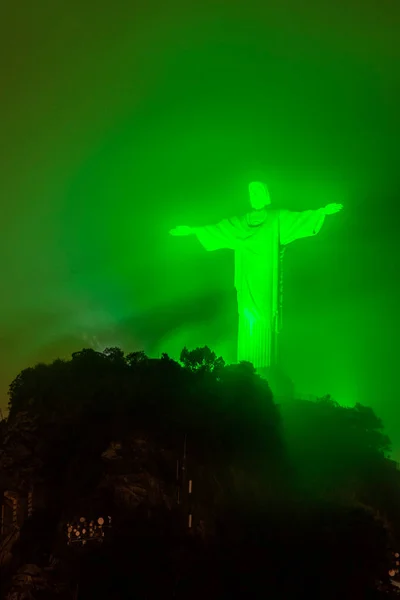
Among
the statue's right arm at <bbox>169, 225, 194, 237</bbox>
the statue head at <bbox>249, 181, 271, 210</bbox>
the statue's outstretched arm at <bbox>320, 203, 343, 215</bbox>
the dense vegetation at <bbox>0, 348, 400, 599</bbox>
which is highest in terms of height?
the statue head at <bbox>249, 181, 271, 210</bbox>

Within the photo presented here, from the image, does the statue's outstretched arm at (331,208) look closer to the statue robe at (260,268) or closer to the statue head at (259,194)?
the statue robe at (260,268)

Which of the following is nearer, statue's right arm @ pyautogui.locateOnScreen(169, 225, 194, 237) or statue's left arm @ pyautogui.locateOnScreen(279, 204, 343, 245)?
statue's left arm @ pyautogui.locateOnScreen(279, 204, 343, 245)

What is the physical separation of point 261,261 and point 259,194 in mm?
2184

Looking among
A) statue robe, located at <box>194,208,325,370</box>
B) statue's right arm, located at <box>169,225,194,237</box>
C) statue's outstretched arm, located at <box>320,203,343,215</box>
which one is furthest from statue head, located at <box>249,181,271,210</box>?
statue's right arm, located at <box>169,225,194,237</box>

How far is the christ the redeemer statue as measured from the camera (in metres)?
21.4

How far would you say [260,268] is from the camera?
2212cm

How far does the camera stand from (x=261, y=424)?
17312 millimetres

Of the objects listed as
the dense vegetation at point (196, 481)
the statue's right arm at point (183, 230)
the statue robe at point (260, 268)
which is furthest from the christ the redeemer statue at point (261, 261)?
the dense vegetation at point (196, 481)

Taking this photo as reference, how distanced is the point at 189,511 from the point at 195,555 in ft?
4.35

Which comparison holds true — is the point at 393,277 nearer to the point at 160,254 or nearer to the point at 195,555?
the point at 160,254

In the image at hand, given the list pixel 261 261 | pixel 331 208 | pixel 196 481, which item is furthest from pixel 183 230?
pixel 196 481

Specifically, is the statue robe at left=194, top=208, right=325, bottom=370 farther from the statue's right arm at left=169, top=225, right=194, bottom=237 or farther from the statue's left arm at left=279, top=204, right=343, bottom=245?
the statue's right arm at left=169, top=225, right=194, bottom=237

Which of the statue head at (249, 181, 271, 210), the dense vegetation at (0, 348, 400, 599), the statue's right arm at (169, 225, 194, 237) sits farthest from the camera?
the statue's right arm at (169, 225, 194, 237)

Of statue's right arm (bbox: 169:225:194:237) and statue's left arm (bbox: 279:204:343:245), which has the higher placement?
statue's right arm (bbox: 169:225:194:237)
